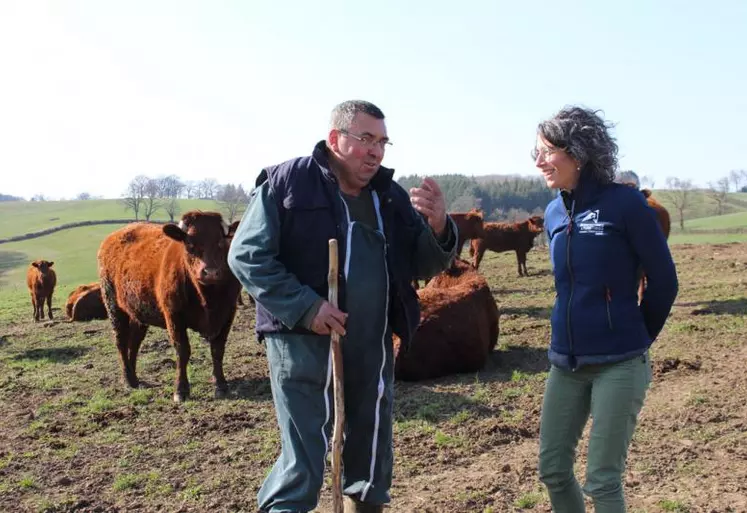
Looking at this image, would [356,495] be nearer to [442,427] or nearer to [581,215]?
[581,215]

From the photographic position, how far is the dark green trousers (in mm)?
3428

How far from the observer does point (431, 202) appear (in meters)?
3.84

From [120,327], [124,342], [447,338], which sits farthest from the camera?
[120,327]

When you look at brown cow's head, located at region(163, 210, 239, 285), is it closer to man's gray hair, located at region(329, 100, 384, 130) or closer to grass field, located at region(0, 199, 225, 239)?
man's gray hair, located at region(329, 100, 384, 130)

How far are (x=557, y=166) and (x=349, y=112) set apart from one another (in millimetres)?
1086

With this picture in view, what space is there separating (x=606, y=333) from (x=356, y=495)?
4.96ft

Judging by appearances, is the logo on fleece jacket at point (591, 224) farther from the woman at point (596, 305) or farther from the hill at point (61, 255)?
the hill at point (61, 255)

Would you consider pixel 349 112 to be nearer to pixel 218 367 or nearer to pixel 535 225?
pixel 218 367

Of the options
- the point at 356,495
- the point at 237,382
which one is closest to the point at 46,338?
the point at 237,382

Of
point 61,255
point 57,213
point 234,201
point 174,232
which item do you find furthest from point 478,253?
point 57,213

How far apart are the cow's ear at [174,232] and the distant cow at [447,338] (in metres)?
2.74

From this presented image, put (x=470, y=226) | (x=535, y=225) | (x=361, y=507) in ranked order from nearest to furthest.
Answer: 1. (x=361, y=507)
2. (x=470, y=226)
3. (x=535, y=225)

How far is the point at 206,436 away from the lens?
694 centimetres

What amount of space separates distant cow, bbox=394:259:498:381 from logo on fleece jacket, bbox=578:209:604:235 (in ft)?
15.4
